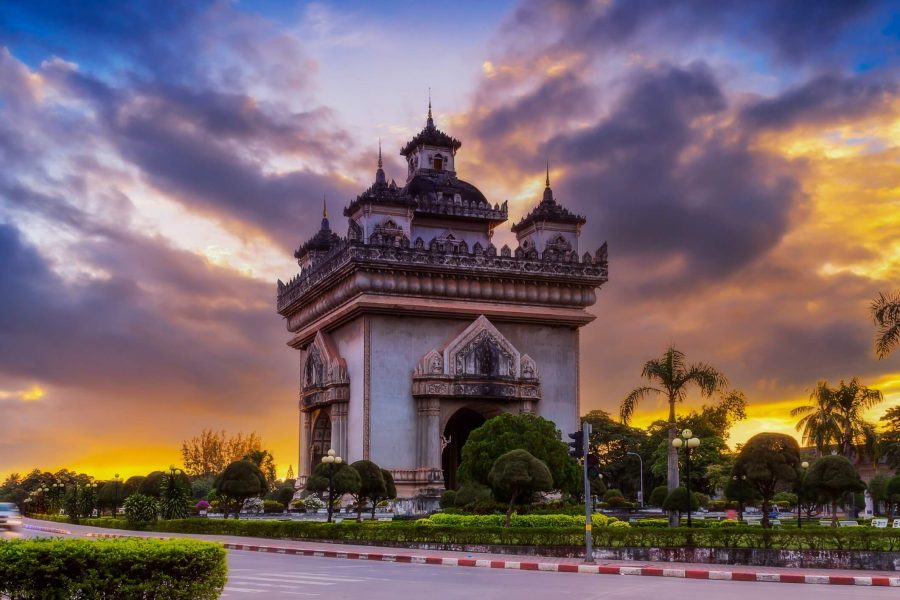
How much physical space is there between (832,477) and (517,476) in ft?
29.8

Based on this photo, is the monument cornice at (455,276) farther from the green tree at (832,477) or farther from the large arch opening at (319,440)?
the green tree at (832,477)

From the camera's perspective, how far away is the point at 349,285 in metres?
49.1

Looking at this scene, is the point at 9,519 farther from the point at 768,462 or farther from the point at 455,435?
the point at 455,435

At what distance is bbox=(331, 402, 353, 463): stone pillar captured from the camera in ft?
164

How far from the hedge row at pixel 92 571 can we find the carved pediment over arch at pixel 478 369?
37022mm

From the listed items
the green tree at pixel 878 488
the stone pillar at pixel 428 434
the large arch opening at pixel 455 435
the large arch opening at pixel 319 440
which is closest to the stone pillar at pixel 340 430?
the stone pillar at pixel 428 434

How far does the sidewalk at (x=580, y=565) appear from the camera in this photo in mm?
19797

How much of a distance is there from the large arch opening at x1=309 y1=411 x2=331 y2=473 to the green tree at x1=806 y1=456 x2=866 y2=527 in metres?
27.7

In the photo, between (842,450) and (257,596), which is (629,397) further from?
(257,596)

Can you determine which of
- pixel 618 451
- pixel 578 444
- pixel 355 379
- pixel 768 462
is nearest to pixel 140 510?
pixel 355 379

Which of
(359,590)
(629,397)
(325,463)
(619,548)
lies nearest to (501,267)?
(629,397)

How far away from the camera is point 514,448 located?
39688mm

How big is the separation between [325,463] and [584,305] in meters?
18.2

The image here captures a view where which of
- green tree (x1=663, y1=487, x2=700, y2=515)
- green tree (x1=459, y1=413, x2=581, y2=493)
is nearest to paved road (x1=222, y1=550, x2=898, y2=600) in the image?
green tree (x1=663, y1=487, x2=700, y2=515)
